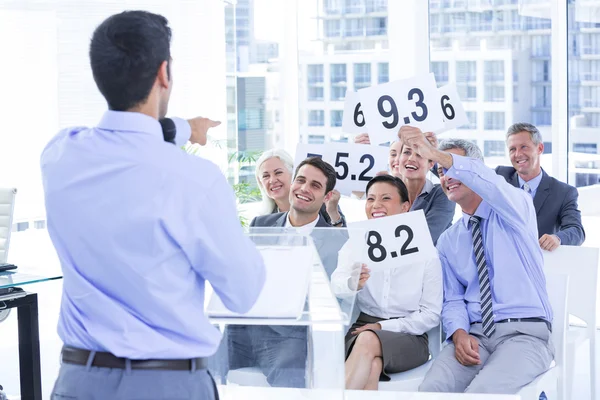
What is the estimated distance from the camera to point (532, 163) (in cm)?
435

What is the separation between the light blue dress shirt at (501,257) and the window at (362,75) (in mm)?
3718

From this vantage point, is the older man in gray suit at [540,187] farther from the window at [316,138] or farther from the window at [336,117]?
the window at [316,138]

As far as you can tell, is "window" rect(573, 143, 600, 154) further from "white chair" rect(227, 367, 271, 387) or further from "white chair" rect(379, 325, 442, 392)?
"white chair" rect(227, 367, 271, 387)

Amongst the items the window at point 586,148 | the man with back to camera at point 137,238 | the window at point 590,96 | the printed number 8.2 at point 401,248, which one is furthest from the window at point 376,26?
the man with back to camera at point 137,238

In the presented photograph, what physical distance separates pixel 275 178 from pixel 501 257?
1305 millimetres

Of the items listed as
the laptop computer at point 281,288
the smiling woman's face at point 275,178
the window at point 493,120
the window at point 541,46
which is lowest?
the laptop computer at point 281,288

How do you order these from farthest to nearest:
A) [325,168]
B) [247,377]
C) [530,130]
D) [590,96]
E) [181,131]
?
[590,96]
[530,130]
[325,168]
[247,377]
[181,131]

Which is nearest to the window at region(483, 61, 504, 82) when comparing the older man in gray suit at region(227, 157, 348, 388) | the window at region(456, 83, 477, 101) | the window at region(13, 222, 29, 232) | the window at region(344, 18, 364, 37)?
the window at region(456, 83, 477, 101)

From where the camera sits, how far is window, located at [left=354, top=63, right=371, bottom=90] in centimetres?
686

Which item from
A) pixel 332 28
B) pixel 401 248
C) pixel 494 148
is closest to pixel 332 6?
pixel 332 28

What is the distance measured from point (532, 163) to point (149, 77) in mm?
3227

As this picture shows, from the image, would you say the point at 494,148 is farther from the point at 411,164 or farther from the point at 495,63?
the point at 411,164

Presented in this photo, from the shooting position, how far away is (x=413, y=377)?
315 cm

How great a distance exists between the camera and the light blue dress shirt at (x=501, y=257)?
Result: 10.0 ft
